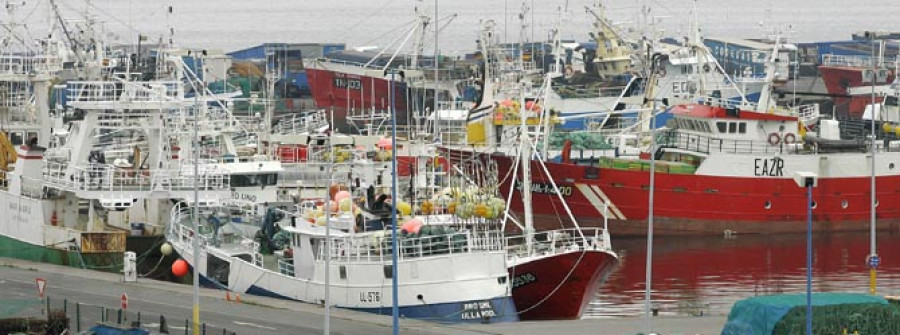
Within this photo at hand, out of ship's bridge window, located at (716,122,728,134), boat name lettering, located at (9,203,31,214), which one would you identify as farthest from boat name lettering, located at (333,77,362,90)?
boat name lettering, located at (9,203,31,214)

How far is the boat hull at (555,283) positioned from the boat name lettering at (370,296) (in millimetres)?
3146

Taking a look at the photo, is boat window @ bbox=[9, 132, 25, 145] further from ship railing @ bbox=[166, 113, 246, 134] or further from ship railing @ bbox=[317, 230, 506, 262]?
ship railing @ bbox=[317, 230, 506, 262]

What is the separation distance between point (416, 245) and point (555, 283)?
3955 mm

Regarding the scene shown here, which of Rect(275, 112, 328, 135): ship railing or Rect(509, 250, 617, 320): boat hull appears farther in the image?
Rect(275, 112, 328, 135): ship railing

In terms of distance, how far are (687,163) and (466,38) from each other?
371 ft

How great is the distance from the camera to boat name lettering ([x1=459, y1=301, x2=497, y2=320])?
45219 mm

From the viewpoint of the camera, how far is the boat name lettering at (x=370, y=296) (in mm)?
46000

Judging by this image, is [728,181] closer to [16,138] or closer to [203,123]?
[203,123]

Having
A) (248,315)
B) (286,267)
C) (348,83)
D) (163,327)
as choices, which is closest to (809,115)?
(348,83)

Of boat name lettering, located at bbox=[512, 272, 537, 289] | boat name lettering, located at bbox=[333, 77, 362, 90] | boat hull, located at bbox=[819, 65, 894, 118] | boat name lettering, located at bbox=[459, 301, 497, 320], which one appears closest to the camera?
boat name lettering, located at bbox=[459, 301, 497, 320]

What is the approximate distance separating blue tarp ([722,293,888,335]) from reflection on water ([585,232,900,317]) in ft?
35.9

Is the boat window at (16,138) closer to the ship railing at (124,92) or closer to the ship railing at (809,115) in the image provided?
the ship railing at (124,92)

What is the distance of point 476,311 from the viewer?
45.3 metres

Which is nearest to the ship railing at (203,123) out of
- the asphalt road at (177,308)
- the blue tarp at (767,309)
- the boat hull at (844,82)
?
the asphalt road at (177,308)
